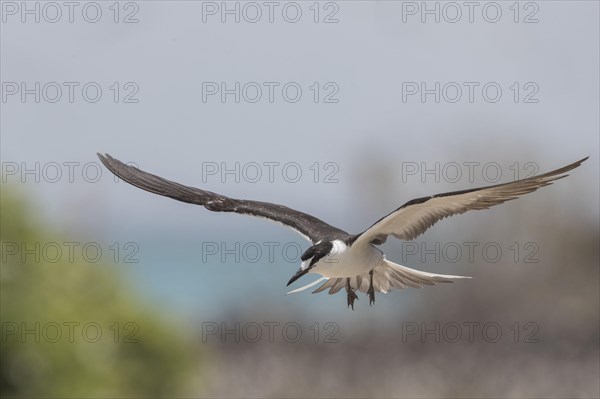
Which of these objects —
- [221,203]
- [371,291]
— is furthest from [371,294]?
[221,203]

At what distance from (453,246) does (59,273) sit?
29.6 feet

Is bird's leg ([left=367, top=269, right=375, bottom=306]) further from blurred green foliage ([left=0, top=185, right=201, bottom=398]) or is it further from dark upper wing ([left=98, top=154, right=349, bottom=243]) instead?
blurred green foliage ([left=0, top=185, right=201, bottom=398])

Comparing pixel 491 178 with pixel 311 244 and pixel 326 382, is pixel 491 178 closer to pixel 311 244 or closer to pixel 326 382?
pixel 326 382

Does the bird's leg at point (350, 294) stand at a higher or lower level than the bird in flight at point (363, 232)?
lower

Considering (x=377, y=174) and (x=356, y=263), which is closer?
(x=356, y=263)

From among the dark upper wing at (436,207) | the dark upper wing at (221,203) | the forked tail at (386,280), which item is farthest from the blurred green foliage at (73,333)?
the dark upper wing at (436,207)

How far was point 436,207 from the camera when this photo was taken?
866cm

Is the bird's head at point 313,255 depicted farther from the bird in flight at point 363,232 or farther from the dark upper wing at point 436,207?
the dark upper wing at point 436,207

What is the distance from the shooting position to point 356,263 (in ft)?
29.4

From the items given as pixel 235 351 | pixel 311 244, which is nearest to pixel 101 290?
pixel 311 244

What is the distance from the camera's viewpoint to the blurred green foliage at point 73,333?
9953 millimetres

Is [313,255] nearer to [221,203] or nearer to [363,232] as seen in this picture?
[363,232]

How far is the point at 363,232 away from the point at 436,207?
482mm

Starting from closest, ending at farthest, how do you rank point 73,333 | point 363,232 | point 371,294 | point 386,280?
point 363,232 → point 371,294 → point 386,280 → point 73,333
